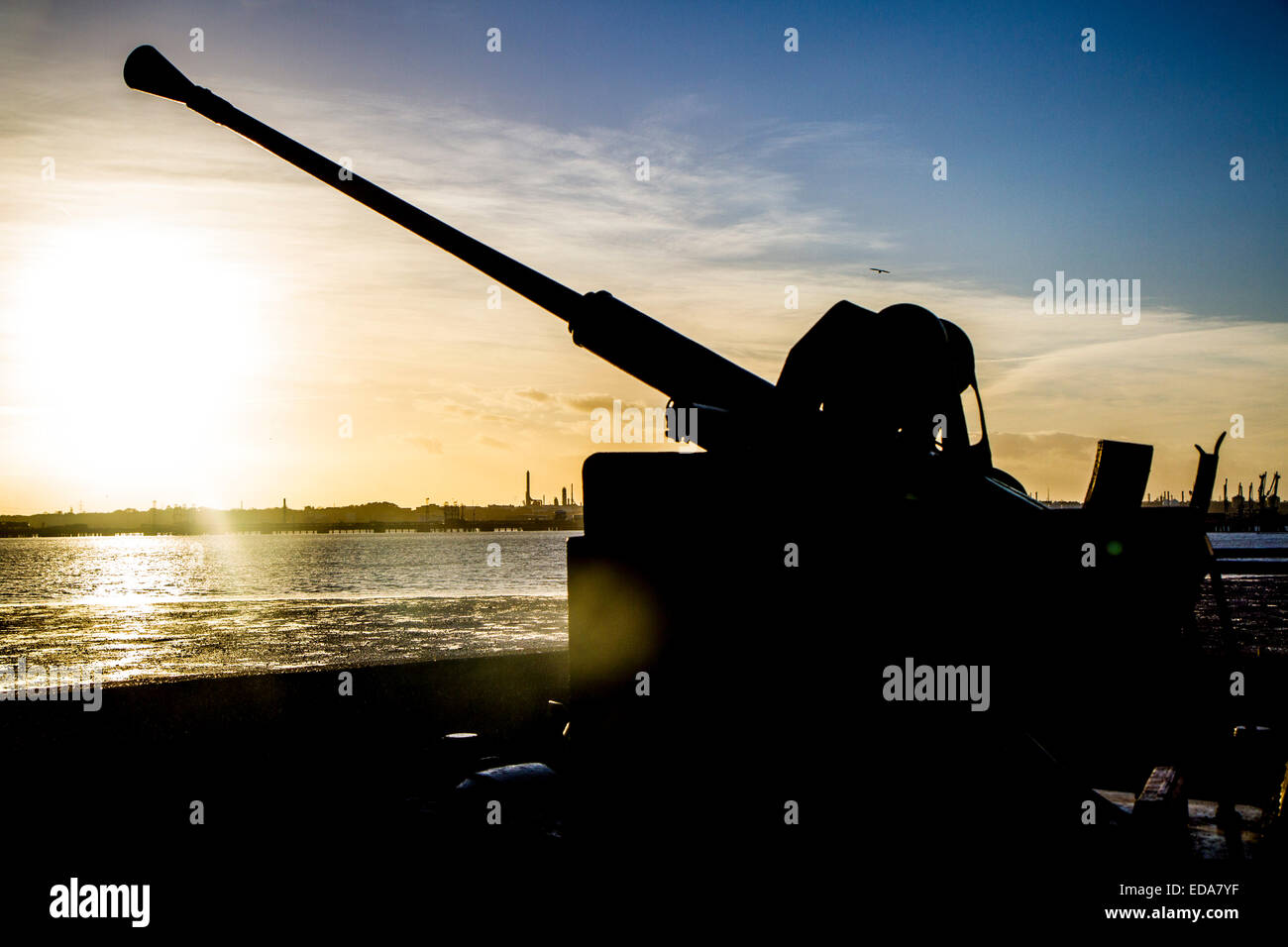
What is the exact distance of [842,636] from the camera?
315 centimetres

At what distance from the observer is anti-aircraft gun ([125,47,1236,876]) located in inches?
124

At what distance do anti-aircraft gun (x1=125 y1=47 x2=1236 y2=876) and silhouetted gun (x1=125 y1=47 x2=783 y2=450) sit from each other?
0.59 meters

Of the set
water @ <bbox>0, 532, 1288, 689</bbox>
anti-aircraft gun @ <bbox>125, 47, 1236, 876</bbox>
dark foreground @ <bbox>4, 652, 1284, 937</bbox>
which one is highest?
anti-aircraft gun @ <bbox>125, 47, 1236, 876</bbox>

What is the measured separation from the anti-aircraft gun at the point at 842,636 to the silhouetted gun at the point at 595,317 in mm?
588

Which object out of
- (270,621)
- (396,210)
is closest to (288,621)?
(270,621)

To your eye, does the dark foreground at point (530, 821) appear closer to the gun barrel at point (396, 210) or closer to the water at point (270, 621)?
the gun barrel at point (396, 210)

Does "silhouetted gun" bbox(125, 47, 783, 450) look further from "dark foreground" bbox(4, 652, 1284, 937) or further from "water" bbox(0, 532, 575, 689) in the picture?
"water" bbox(0, 532, 575, 689)

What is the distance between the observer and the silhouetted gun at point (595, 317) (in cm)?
408

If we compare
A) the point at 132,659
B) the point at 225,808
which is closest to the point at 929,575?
the point at 225,808

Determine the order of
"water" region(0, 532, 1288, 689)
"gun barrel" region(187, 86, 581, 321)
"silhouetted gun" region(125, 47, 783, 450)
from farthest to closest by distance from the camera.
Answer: "water" region(0, 532, 1288, 689) < "gun barrel" region(187, 86, 581, 321) < "silhouetted gun" region(125, 47, 783, 450)

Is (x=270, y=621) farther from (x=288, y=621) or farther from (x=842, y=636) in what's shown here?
(x=842, y=636)

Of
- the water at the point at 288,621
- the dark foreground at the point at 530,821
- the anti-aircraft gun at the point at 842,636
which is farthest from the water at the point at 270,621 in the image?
the anti-aircraft gun at the point at 842,636

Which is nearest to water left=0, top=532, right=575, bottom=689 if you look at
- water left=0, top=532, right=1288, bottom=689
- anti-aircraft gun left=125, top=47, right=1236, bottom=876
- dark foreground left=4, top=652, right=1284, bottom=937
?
water left=0, top=532, right=1288, bottom=689

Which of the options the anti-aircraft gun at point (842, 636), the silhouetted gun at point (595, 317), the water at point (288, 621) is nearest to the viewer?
the anti-aircraft gun at point (842, 636)
